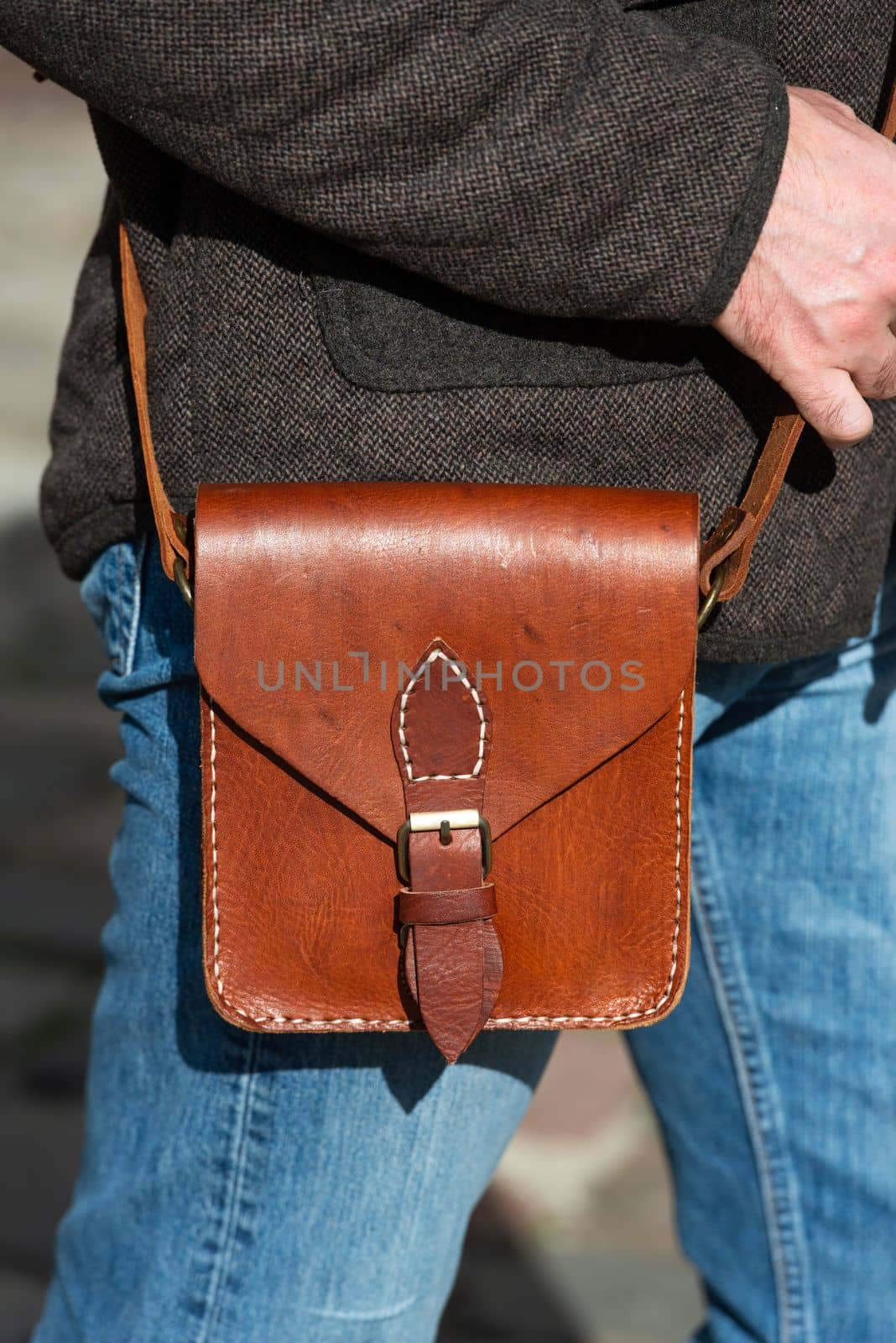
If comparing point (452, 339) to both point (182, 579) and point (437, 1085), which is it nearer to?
point (182, 579)

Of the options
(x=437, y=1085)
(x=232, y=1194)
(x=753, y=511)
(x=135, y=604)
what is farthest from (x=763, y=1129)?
(x=135, y=604)

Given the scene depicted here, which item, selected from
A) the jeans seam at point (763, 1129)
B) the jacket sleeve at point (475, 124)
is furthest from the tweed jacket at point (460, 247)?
the jeans seam at point (763, 1129)

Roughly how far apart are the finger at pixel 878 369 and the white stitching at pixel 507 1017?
26cm

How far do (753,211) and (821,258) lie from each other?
61 mm

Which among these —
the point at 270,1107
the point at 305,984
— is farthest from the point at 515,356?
the point at 270,1107

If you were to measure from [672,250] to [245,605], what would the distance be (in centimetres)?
36

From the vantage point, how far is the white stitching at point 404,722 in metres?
0.90

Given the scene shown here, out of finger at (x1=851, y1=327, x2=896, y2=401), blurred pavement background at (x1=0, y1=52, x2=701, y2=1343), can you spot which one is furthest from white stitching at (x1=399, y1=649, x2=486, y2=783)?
blurred pavement background at (x1=0, y1=52, x2=701, y2=1343)

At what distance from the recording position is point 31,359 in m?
5.06

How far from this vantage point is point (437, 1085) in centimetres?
100

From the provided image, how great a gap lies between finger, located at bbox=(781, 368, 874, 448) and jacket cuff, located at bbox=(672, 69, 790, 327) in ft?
0.29

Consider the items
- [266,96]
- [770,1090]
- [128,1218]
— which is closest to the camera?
[266,96]

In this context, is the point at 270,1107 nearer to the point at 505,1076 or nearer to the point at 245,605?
the point at 505,1076

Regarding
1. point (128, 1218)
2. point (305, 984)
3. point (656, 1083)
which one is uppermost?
point (305, 984)
